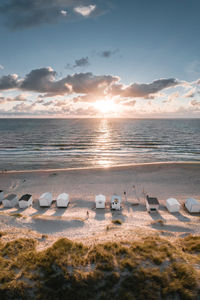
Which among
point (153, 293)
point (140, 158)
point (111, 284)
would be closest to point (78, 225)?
point (111, 284)

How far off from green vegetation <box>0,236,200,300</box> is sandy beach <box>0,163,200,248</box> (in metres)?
2.88

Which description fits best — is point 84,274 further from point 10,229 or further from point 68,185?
point 68,185

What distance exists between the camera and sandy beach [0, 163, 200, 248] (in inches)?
696

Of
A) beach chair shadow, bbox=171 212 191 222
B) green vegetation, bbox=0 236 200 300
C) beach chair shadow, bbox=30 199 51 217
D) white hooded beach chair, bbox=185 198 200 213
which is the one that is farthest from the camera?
beach chair shadow, bbox=30 199 51 217

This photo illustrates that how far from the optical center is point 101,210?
80.0 ft

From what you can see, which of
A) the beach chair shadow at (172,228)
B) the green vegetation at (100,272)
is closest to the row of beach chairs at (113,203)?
the beach chair shadow at (172,228)

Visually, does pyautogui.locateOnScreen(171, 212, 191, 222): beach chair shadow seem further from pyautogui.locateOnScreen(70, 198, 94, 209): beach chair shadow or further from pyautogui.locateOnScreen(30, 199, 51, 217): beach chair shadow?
pyautogui.locateOnScreen(30, 199, 51, 217): beach chair shadow

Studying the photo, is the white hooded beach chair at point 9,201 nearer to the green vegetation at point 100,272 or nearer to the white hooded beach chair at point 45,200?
the white hooded beach chair at point 45,200

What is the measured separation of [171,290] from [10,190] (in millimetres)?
33762

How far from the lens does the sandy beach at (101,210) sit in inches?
696

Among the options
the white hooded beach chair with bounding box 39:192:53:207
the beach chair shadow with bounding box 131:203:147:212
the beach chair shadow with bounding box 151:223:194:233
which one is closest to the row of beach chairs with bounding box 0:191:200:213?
the white hooded beach chair with bounding box 39:192:53:207

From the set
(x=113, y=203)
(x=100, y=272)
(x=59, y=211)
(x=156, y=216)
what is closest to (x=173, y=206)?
(x=156, y=216)

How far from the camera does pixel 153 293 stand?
8.90 metres

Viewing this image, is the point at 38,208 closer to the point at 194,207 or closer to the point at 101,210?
the point at 101,210
